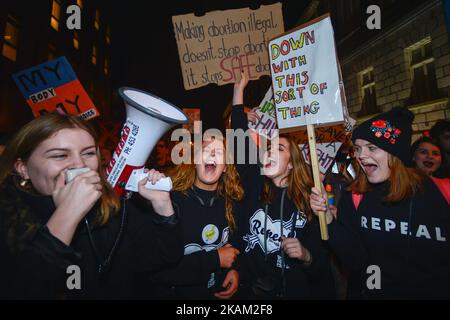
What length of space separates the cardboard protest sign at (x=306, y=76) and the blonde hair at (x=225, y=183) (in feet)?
2.39

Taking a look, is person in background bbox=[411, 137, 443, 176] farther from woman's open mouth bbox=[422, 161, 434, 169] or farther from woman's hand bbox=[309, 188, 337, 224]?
woman's hand bbox=[309, 188, 337, 224]

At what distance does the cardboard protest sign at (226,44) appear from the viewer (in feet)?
11.4

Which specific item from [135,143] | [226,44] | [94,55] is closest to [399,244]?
[135,143]

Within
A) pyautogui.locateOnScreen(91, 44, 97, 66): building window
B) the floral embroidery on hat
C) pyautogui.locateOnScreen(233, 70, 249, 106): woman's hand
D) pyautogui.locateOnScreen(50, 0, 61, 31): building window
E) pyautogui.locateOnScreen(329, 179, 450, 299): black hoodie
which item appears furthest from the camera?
pyautogui.locateOnScreen(91, 44, 97, 66): building window

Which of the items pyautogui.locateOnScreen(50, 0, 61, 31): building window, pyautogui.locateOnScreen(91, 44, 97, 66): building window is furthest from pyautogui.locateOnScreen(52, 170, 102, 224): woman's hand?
pyautogui.locateOnScreen(91, 44, 97, 66): building window

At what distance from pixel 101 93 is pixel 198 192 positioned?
2314cm

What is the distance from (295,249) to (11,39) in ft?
49.2

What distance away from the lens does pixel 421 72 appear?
866 centimetres

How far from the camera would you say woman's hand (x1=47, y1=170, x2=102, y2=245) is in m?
1.36

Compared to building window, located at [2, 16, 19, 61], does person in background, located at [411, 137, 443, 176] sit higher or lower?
lower

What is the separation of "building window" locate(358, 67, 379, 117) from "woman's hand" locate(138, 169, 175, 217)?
35.0 ft

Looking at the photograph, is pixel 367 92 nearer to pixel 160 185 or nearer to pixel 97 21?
pixel 160 185

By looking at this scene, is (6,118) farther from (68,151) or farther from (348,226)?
(348,226)

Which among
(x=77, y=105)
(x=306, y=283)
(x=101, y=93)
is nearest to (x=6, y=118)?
(x=77, y=105)
